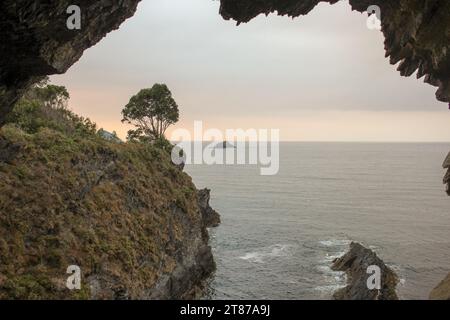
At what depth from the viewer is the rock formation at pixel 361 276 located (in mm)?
38000

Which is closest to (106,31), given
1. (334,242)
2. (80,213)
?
(80,213)

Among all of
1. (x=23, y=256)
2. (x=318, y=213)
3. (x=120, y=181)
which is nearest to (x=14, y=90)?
(x=23, y=256)

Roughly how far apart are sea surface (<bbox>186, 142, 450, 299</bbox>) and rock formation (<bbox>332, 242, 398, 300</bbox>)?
132 cm

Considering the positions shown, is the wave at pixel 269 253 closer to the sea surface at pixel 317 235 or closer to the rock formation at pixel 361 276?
the sea surface at pixel 317 235

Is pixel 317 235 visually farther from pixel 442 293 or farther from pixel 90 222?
pixel 442 293

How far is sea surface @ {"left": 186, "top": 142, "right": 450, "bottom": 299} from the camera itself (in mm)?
44469

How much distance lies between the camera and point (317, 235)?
65125mm

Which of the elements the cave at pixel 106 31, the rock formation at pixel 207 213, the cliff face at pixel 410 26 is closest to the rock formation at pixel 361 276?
the cave at pixel 106 31

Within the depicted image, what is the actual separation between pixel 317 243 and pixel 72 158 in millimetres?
41138

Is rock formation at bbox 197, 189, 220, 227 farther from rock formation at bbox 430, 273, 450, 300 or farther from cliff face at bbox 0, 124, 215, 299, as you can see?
rock formation at bbox 430, 273, 450, 300

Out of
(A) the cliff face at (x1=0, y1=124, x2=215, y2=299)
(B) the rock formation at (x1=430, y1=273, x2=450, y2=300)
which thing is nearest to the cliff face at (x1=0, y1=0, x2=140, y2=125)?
(A) the cliff face at (x1=0, y1=124, x2=215, y2=299)
